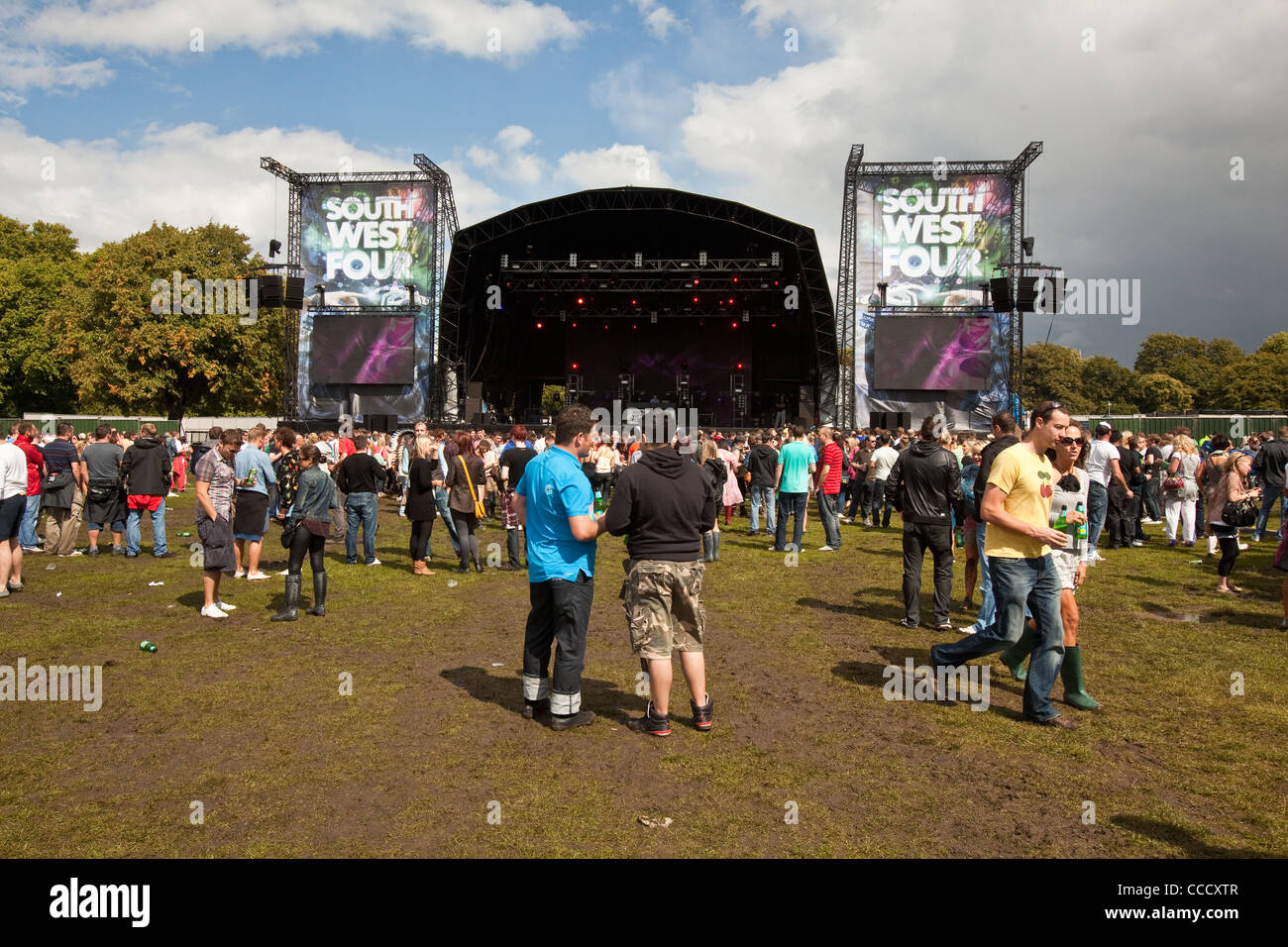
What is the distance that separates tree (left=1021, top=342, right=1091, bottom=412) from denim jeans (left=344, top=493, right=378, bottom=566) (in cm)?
8559

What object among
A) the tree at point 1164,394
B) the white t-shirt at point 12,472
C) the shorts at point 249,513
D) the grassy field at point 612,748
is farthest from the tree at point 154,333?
the tree at point 1164,394

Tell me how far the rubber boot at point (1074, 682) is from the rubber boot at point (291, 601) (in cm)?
673

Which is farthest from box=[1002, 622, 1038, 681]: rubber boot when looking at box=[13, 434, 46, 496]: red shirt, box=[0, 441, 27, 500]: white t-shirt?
box=[13, 434, 46, 496]: red shirt

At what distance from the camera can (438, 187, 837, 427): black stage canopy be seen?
28.2m

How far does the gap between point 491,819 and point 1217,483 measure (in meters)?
9.49

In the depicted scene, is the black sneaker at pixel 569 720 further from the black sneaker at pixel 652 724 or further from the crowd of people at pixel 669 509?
the black sneaker at pixel 652 724

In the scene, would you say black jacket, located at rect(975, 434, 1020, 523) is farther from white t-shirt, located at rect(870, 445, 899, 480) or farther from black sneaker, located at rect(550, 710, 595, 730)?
white t-shirt, located at rect(870, 445, 899, 480)

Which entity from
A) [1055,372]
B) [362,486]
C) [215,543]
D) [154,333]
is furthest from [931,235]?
[1055,372]

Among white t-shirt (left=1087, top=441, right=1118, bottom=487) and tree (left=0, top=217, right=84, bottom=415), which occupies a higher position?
tree (left=0, top=217, right=84, bottom=415)

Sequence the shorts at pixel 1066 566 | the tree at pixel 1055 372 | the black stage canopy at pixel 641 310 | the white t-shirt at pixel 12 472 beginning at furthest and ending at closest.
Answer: the tree at pixel 1055 372 < the black stage canopy at pixel 641 310 < the white t-shirt at pixel 12 472 < the shorts at pixel 1066 566

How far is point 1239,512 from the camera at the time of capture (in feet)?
29.3

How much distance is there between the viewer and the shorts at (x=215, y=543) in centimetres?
788
